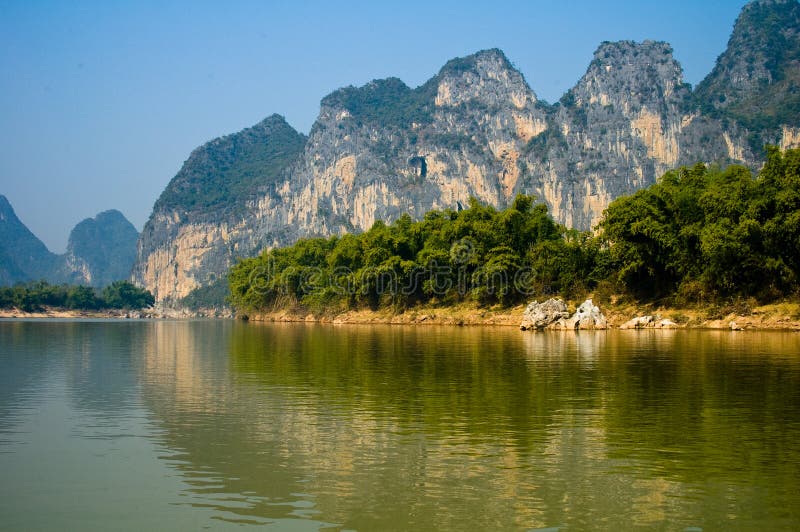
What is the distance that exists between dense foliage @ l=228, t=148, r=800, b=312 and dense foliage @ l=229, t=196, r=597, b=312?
121 millimetres

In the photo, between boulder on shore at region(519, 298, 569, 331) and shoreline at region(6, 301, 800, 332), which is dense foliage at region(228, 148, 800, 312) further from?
boulder on shore at region(519, 298, 569, 331)

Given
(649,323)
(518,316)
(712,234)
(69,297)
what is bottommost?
(649,323)

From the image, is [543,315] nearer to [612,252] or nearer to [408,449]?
[612,252]

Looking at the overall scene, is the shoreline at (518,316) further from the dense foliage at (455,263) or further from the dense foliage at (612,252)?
the dense foliage at (455,263)

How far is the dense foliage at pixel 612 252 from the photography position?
43.0 m

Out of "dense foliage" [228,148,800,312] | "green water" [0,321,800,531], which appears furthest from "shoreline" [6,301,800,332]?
"green water" [0,321,800,531]

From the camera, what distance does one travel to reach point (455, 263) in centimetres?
6781

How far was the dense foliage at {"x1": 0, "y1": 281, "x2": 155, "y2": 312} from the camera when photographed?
142m

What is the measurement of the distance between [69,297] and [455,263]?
113 meters

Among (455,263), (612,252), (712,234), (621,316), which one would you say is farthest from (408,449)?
(455,263)

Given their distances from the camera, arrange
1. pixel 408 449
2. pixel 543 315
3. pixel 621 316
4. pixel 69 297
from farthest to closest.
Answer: pixel 69 297 → pixel 621 316 → pixel 543 315 → pixel 408 449

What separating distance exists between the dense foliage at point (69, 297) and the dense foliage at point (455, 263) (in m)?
74.7

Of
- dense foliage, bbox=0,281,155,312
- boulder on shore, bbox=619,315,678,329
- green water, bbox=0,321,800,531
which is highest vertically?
dense foliage, bbox=0,281,155,312

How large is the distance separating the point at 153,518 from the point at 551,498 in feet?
15.3
